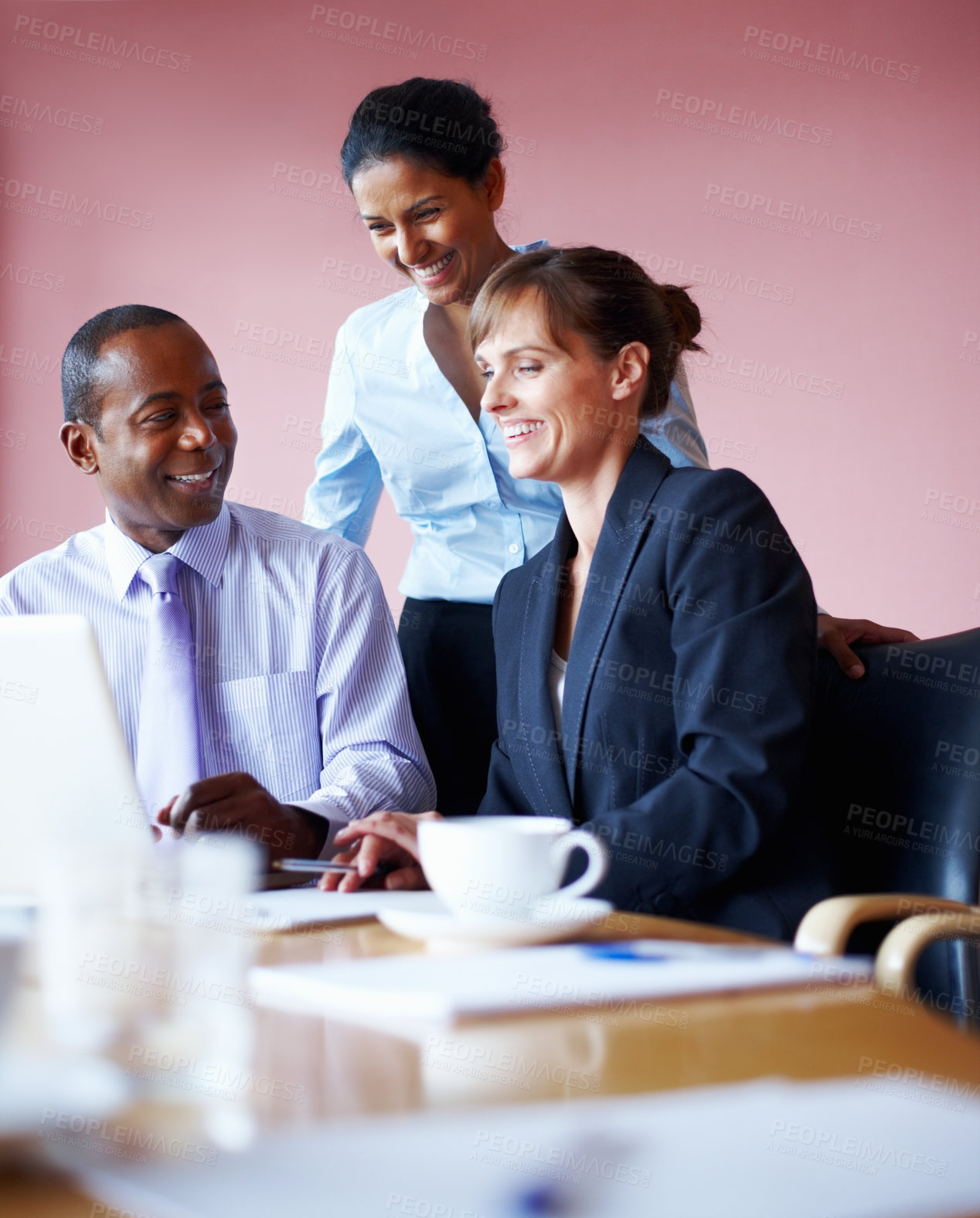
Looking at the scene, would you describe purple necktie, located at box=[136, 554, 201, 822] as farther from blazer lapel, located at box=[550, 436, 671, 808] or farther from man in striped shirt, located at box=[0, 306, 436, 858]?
blazer lapel, located at box=[550, 436, 671, 808]

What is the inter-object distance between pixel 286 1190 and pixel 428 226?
1.89 m

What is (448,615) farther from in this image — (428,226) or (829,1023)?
(829,1023)

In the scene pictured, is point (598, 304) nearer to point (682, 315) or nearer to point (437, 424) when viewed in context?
point (682, 315)

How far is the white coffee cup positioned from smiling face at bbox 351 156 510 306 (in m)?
1.46

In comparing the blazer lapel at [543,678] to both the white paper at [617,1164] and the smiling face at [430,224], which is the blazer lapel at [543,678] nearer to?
the smiling face at [430,224]

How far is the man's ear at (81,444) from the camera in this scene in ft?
6.28

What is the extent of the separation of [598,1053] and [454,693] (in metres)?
1.62

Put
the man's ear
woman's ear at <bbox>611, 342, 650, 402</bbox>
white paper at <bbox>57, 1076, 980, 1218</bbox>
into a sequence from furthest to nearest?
the man's ear, woman's ear at <bbox>611, 342, 650, 402</bbox>, white paper at <bbox>57, 1076, 980, 1218</bbox>

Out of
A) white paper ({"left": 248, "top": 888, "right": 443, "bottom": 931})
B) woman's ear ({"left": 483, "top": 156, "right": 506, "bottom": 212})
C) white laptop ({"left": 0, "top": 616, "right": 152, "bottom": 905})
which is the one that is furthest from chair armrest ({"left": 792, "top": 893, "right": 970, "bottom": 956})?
woman's ear ({"left": 483, "top": 156, "right": 506, "bottom": 212})

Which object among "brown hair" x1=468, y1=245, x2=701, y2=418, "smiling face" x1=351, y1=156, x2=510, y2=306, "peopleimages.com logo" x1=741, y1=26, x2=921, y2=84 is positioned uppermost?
"peopleimages.com logo" x1=741, y1=26, x2=921, y2=84

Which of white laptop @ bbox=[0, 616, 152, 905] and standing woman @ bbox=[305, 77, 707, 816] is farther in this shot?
standing woman @ bbox=[305, 77, 707, 816]

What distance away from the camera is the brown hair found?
5.64ft

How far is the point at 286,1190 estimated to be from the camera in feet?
1.52

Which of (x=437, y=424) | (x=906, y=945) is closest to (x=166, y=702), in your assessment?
(x=437, y=424)
